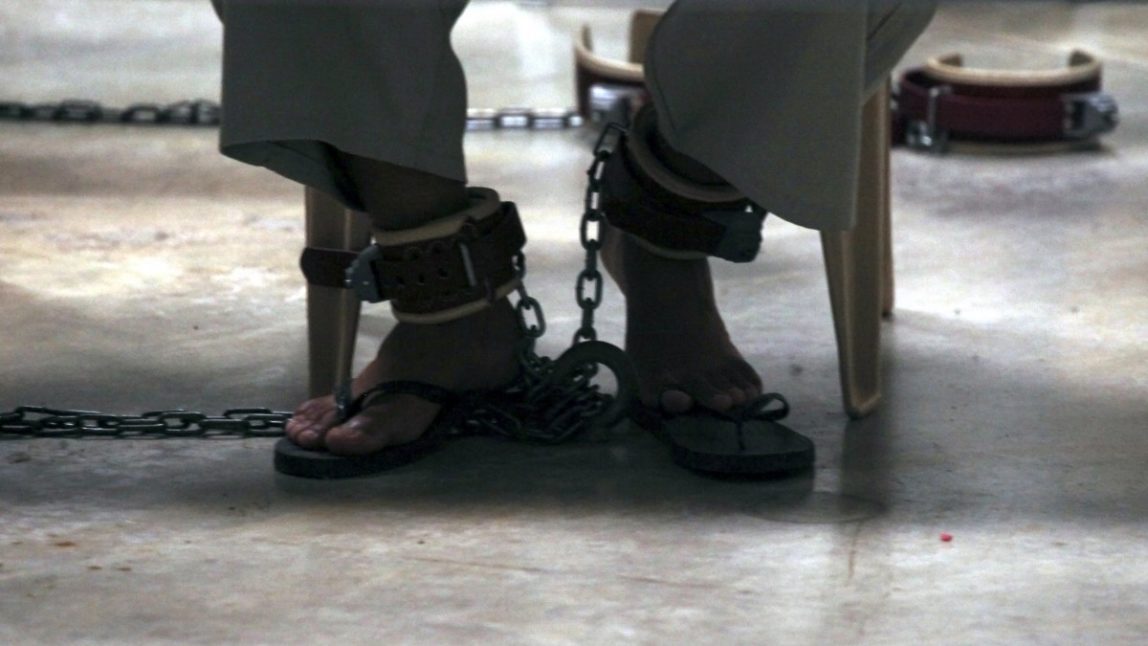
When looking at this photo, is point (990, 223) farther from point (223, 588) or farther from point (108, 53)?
point (108, 53)

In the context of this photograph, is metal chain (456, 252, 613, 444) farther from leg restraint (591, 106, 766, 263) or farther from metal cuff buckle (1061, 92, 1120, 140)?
metal cuff buckle (1061, 92, 1120, 140)

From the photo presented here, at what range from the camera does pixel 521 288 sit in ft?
4.89

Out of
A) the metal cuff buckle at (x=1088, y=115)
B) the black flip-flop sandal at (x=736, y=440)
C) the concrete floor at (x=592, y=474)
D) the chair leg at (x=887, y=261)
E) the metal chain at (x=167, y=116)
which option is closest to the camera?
the concrete floor at (x=592, y=474)

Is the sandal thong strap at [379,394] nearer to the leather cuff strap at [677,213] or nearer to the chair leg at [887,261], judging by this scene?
the leather cuff strap at [677,213]

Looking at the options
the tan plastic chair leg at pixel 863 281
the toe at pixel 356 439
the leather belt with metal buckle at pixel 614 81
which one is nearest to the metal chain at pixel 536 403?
the toe at pixel 356 439

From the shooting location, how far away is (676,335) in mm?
1533

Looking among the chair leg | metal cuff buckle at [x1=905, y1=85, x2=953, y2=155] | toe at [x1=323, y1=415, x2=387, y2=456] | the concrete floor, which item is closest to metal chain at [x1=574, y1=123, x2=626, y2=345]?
the concrete floor

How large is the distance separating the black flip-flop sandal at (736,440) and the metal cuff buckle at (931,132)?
5.07 ft

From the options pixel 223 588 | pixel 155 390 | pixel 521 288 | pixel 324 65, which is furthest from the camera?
pixel 155 390

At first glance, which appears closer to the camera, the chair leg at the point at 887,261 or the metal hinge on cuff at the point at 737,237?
the metal hinge on cuff at the point at 737,237

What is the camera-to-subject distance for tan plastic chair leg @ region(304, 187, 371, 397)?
61.2 inches

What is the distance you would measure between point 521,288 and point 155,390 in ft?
1.43

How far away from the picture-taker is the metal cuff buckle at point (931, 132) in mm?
2910

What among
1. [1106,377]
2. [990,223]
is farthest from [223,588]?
[990,223]
